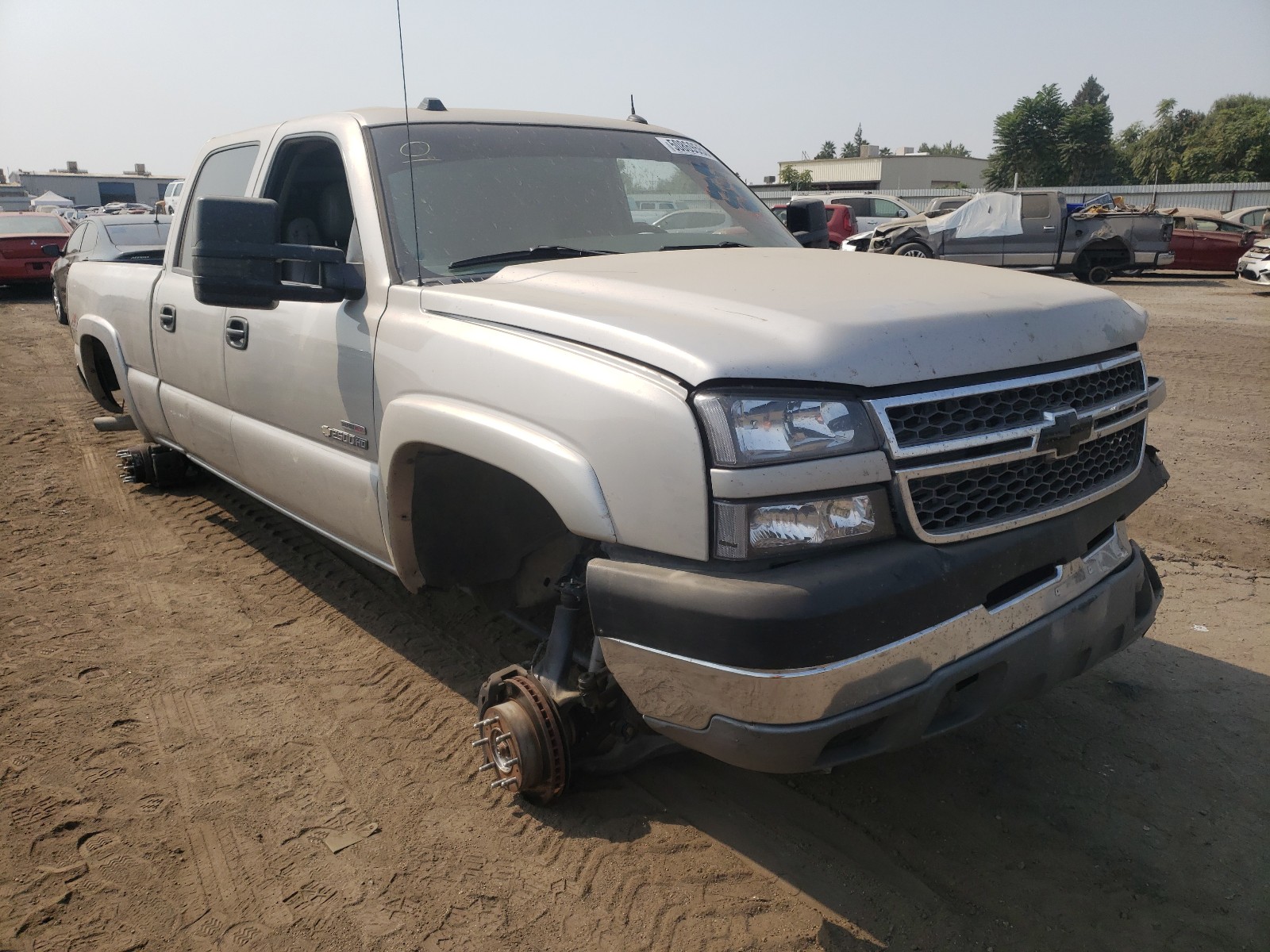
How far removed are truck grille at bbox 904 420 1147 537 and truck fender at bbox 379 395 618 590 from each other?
2.31 ft

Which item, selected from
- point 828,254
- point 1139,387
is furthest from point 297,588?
point 1139,387

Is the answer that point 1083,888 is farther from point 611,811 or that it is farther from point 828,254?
point 828,254

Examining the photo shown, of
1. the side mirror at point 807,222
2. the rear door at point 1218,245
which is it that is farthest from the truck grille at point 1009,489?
the rear door at point 1218,245

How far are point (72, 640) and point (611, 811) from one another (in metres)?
2.48

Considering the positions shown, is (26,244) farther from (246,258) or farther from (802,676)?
(802,676)

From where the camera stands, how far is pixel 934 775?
2.94 metres

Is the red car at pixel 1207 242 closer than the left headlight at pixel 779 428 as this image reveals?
No

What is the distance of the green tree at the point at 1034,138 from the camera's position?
72.7 m

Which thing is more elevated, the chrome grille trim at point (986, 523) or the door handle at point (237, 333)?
the door handle at point (237, 333)

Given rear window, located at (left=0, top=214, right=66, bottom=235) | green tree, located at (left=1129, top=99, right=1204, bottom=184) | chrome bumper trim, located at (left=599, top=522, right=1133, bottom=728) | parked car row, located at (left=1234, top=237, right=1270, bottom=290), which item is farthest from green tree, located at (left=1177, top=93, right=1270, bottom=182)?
chrome bumper trim, located at (left=599, top=522, right=1133, bottom=728)

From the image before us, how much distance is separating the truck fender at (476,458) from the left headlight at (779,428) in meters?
0.33

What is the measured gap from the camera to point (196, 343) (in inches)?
164

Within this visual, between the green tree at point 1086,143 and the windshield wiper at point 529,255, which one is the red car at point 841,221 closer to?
the windshield wiper at point 529,255

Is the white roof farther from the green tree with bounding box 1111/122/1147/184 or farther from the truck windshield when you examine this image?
the green tree with bounding box 1111/122/1147/184
